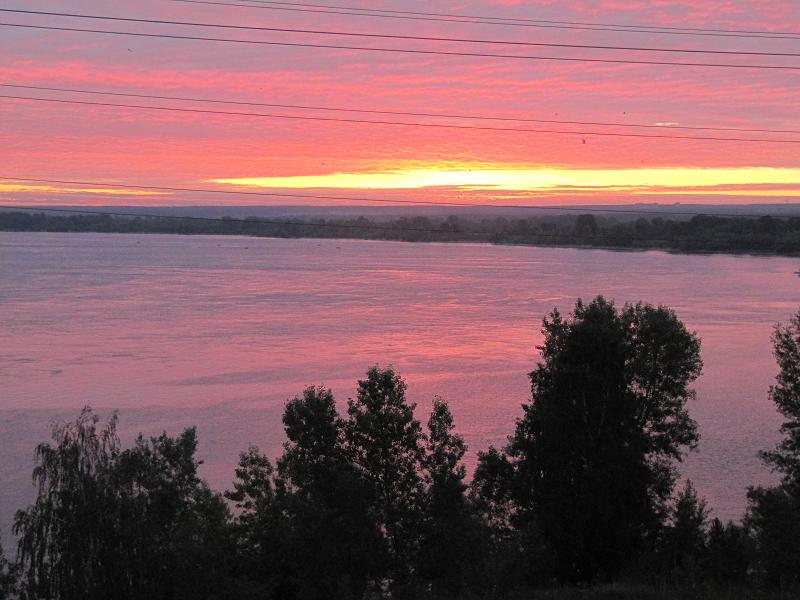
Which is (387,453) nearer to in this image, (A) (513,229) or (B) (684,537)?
(B) (684,537)

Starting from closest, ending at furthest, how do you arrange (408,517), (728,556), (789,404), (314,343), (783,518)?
1. (783,518)
2. (728,556)
3. (408,517)
4. (789,404)
5. (314,343)

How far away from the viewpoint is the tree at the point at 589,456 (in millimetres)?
9398

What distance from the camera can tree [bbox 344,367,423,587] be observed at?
8.90m

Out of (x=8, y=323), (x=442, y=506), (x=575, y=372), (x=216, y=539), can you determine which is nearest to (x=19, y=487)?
(x=216, y=539)

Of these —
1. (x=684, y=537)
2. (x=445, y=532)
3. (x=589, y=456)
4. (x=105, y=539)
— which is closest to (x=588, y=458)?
(x=589, y=456)

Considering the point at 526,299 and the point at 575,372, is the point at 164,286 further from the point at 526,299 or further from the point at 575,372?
the point at 575,372

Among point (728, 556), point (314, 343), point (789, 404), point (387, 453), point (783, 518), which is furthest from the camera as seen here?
point (314, 343)

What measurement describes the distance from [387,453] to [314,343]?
15.8 m

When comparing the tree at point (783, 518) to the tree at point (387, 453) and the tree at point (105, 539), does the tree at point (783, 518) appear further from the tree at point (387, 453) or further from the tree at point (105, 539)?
the tree at point (105, 539)

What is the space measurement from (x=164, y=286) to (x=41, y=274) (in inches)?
339

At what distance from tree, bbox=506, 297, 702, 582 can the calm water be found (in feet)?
9.95

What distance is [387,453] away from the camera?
30.7 ft

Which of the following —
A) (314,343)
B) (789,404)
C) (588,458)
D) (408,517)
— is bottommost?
(314,343)

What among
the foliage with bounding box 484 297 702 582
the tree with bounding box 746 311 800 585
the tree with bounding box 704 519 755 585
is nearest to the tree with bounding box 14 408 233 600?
the foliage with bounding box 484 297 702 582
